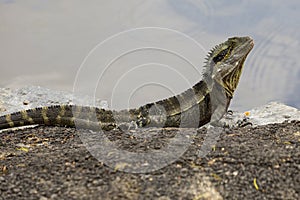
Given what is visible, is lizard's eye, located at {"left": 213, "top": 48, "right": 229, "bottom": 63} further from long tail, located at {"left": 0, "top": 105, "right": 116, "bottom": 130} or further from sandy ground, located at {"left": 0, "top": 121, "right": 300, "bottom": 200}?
sandy ground, located at {"left": 0, "top": 121, "right": 300, "bottom": 200}

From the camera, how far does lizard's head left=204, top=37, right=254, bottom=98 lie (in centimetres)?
729

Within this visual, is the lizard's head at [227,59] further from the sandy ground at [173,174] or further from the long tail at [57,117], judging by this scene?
the sandy ground at [173,174]

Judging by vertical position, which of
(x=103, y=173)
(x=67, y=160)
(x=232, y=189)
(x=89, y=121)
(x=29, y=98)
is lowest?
(x=232, y=189)

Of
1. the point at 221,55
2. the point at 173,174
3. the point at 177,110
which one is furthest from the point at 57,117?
the point at 173,174

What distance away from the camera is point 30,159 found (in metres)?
5.10

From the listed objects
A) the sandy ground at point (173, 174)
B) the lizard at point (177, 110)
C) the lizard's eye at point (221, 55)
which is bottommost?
the sandy ground at point (173, 174)

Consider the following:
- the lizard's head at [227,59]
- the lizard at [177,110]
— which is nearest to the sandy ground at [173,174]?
the lizard at [177,110]

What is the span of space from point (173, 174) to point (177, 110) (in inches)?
126

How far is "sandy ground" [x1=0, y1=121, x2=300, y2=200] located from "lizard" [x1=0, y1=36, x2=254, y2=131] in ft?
6.20

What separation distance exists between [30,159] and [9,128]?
109 inches

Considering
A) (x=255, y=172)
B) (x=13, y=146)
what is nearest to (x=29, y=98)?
(x=13, y=146)

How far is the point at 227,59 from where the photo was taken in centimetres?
732

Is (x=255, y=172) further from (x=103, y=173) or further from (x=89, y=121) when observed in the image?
(x=89, y=121)

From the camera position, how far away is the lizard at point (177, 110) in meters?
7.29
